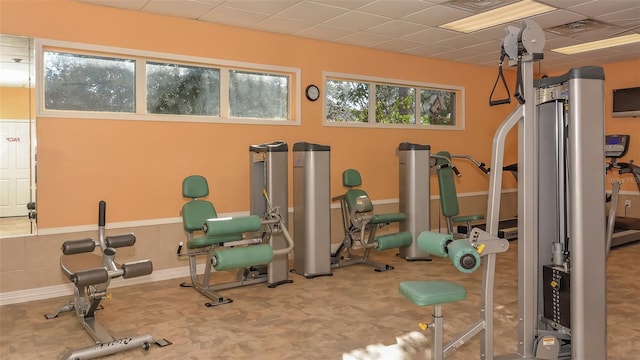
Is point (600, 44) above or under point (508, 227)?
above

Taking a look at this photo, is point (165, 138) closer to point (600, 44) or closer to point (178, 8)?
point (178, 8)

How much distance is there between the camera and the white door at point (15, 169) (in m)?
4.30

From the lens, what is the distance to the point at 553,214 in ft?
9.57

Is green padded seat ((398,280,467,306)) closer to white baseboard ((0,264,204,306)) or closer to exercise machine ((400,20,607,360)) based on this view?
exercise machine ((400,20,607,360))

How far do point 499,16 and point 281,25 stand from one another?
90.8 inches

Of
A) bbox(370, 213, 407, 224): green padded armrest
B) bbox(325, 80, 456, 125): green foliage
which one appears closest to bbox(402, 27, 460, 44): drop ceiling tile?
bbox(325, 80, 456, 125): green foliage

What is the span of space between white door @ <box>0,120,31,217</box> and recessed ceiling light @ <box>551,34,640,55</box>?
637cm

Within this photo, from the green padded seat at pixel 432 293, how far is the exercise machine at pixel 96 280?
1.73m

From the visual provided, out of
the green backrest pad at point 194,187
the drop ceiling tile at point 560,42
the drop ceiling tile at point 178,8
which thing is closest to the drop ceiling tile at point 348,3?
the drop ceiling tile at point 178,8

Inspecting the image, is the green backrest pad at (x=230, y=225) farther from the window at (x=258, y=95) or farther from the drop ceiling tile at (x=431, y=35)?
the drop ceiling tile at (x=431, y=35)

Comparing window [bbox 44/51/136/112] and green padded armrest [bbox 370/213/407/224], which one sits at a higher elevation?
window [bbox 44/51/136/112]

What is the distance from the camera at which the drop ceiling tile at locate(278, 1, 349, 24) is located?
15.3 feet

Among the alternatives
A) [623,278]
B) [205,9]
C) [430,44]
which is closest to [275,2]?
[205,9]


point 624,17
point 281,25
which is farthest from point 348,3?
point 624,17
